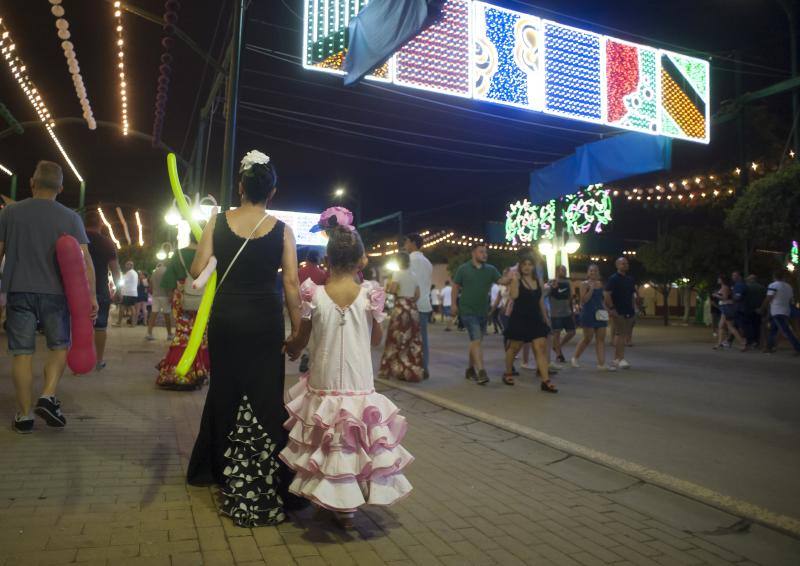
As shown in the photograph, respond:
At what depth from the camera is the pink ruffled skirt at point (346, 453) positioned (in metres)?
2.82

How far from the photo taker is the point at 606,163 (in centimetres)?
1476

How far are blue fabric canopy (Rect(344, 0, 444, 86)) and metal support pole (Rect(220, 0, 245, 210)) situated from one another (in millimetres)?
1606

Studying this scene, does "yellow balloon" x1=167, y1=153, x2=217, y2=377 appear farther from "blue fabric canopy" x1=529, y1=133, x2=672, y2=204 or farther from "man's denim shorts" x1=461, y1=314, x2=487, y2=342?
"blue fabric canopy" x1=529, y1=133, x2=672, y2=204

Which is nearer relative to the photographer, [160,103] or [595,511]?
[595,511]

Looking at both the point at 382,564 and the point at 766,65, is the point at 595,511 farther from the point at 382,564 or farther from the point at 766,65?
the point at 766,65

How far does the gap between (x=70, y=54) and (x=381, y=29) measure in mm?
6627

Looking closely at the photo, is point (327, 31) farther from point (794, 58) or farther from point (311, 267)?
point (794, 58)

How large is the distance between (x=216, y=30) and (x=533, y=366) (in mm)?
9675

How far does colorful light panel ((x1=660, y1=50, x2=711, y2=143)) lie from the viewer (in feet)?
41.4

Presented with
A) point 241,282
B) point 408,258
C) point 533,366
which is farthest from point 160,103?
point 241,282

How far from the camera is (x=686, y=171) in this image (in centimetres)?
2062

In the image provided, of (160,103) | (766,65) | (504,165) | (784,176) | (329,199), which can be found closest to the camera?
(784,176)

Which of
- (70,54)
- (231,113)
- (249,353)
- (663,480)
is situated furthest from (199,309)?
(70,54)

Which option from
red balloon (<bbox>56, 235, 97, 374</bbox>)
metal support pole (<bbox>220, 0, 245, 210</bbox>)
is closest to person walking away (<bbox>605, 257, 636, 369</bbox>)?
metal support pole (<bbox>220, 0, 245, 210</bbox>)
